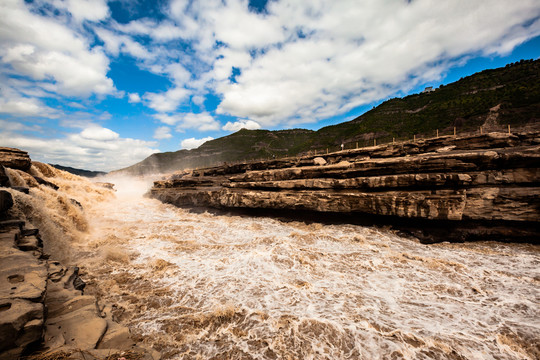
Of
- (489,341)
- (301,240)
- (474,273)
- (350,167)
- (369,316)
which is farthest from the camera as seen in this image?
(350,167)

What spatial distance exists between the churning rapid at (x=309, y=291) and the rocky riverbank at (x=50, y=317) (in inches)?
26.7

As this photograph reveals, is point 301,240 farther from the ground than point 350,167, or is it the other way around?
point 350,167

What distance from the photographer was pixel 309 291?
639cm

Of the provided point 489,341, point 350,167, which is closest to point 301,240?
point 350,167

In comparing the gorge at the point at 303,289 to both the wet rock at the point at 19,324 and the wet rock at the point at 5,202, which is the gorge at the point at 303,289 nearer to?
the wet rock at the point at 19,324

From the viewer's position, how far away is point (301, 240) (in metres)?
11.1

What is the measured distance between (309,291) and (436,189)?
8.58 metres

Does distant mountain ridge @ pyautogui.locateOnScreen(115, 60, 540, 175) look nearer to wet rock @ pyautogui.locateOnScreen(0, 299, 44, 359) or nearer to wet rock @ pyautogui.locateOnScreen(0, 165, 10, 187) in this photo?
wet rock @ pyautogui.locateOnScreen(0, 299, 44, 359)

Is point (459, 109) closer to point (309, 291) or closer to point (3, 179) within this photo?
point (309, 291)

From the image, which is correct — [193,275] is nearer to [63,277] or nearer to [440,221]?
[63,277]

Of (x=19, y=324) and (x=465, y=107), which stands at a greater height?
(x=465, y=107)

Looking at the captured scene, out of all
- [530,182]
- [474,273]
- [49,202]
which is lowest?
[474,273]

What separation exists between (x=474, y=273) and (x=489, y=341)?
361 cm

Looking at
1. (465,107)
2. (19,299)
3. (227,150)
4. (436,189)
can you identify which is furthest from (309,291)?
(227,150)
